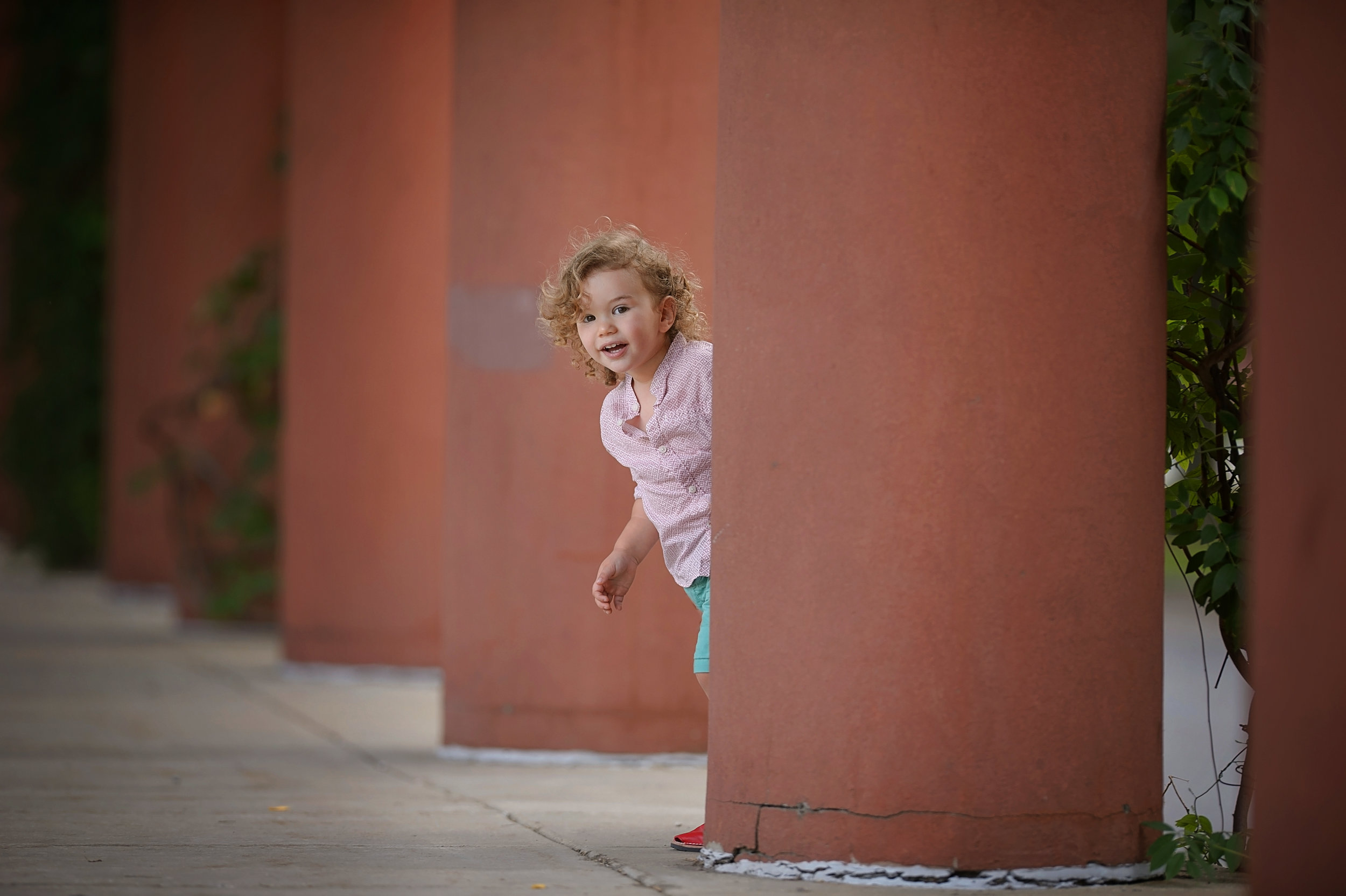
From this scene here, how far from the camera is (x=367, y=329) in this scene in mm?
9141

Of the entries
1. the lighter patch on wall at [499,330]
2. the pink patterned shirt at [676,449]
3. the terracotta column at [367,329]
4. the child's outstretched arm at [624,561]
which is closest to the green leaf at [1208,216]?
the pink patterned shirt at [676,449]

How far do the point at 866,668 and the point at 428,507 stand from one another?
5.90m

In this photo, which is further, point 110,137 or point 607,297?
point 110,137

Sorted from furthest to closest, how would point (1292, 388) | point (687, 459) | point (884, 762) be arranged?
1. point (687, 459)
2. point (884, 762)
3. point (1292, 388)

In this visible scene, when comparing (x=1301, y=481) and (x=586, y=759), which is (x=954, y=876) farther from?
(x=586, y=759)

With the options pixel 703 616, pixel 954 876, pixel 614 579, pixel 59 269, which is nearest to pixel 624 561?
pixel 614 579

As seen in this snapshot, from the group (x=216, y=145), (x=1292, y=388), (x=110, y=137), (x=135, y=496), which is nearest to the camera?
(x=1292, y=388)

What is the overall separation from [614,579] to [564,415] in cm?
201

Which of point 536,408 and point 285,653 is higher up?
point 536,408

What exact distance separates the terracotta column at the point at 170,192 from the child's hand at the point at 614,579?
8672mm

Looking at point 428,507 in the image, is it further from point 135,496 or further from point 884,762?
point 135,496

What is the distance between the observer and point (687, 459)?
4176 millimetres

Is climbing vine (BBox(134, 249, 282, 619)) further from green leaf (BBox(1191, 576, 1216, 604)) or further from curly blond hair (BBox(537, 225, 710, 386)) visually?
green leaf (BBox(1191, 576, 1216, 604))

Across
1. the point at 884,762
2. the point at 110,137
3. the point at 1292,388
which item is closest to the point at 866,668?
the point at 884,762
